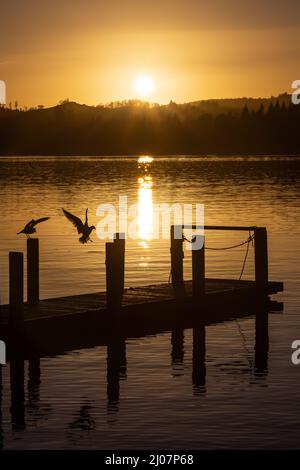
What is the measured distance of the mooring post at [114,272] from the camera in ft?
101

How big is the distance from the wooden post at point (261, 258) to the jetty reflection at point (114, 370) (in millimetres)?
1828

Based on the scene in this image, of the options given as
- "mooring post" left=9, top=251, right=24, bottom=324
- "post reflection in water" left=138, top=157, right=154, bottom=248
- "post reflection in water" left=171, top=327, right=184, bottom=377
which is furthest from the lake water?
"post reflection in water" left=138, top=157, right=154, bottom=248

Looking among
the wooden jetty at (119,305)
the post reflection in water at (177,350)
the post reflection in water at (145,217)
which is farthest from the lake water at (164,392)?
the post reflection in water at (145,217)

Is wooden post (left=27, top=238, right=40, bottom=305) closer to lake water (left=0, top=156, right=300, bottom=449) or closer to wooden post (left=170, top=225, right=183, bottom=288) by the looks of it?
lake water (left=0, top=156, right=300, bottom=449)

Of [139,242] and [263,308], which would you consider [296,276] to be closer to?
[263,308]

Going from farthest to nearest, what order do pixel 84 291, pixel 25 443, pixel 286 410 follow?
pixel 84 291 < pixel 286 410 < pixel 25 443

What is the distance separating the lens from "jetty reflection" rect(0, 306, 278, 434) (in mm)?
23328

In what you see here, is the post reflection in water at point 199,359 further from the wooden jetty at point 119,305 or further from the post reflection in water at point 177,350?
the wooden jetty at point 119,305

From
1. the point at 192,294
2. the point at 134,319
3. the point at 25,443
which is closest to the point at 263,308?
the point at 192,294

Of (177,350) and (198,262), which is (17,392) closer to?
(177,350)

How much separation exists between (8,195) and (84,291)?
7979cm

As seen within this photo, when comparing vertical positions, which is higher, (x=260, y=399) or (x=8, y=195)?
(x=8, y=195)

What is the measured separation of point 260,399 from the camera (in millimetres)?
24594

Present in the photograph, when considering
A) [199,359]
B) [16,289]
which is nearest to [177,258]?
[199,359]
